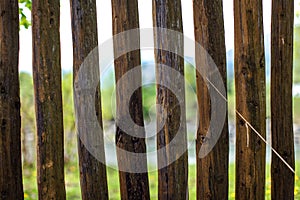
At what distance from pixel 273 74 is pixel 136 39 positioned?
817 millimetres

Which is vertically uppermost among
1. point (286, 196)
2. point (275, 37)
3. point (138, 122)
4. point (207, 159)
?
point (275, 37)

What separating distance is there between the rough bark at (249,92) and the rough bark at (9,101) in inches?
46.1

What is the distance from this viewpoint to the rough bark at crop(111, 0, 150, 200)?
2637mm

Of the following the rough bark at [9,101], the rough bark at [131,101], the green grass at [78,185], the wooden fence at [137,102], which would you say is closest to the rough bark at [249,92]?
the wooden fence at [137,102]

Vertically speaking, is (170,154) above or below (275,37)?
below

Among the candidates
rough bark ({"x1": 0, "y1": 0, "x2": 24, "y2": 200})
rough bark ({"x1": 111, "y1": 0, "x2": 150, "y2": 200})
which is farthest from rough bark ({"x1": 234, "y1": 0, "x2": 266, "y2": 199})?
rough bark ({"x1": 0, "y1": 0, "x2": 24, "y2": 200})

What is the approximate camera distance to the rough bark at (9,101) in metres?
2.61

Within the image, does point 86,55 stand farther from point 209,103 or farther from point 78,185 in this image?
point 78,185

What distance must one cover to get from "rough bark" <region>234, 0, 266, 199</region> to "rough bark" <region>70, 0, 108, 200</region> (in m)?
0.76

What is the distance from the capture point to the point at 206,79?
2.72 metres

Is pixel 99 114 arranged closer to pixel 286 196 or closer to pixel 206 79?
pixel 206 79

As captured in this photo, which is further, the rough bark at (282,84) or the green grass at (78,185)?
the green grass at (78,185)

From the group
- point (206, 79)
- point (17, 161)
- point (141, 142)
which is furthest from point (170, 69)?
point (17, 161)

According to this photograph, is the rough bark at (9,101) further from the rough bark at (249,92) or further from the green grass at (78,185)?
the green grass at (78,185)
